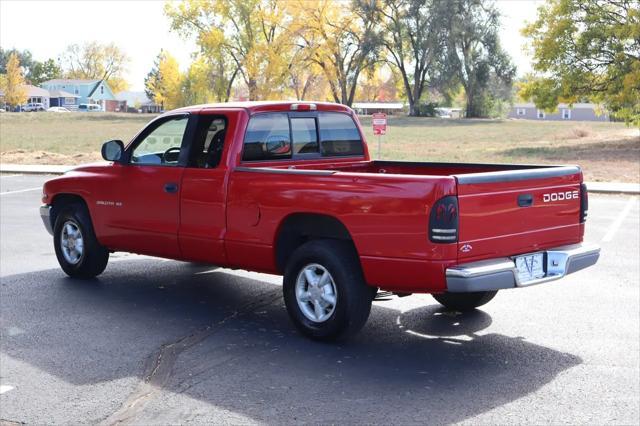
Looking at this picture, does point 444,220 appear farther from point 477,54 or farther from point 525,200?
point 477,54

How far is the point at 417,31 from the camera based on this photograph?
258ft

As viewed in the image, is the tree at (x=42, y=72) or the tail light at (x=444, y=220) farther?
the tree at (x=42, y=72)

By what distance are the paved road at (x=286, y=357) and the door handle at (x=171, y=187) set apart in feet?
3.57

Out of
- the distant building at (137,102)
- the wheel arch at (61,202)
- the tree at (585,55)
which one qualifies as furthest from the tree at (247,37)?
the distant building at (137,102)

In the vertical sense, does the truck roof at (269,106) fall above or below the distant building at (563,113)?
below

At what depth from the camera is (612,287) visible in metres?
8.86

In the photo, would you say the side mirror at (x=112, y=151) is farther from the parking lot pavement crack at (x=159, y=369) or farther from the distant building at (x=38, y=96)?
the distant building at (x=38, y=96)

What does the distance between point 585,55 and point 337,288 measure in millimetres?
31493

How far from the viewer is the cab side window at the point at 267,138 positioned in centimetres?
751

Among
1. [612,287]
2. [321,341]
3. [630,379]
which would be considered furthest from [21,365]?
[612,287]

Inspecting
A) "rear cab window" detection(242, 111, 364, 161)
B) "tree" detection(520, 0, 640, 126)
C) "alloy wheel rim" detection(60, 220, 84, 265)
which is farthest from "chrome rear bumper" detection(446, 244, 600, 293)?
"tree" detection(520, 0, 640, 126)

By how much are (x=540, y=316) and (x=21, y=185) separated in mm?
16322

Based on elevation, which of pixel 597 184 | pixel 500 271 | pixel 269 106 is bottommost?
pixel 597 184

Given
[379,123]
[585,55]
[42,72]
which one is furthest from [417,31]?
[42,72]
